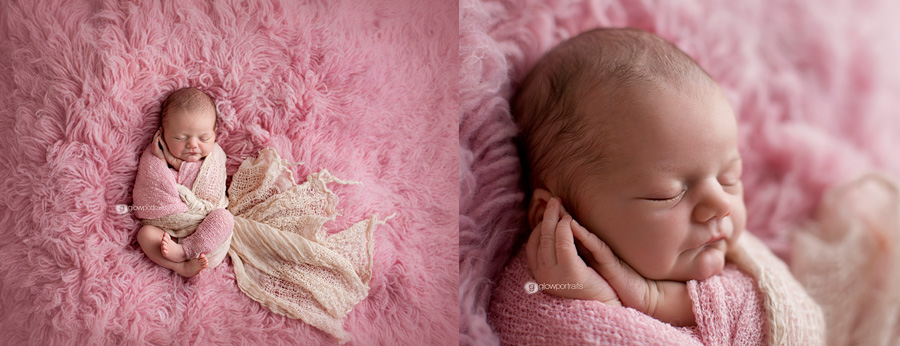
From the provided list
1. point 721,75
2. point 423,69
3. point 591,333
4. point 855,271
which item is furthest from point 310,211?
point 855,271

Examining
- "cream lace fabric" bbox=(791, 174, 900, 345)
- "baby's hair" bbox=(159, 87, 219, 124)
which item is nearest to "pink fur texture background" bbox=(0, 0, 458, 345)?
"baby's hair" bbox=(159, 87, 219, 124)

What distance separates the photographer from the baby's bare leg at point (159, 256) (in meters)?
1.14

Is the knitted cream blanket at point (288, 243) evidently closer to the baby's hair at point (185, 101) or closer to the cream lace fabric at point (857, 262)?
the baby's hair at point (185, 101)

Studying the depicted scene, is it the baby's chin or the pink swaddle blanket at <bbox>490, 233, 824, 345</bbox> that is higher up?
the baby's chin

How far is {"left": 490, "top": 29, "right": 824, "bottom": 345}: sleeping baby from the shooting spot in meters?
0.96

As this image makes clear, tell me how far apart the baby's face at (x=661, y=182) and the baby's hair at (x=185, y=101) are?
0.74m

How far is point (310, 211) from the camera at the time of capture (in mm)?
1238

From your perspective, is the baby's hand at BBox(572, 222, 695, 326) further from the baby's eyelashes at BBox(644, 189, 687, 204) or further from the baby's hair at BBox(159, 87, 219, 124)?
the baby's hair at BBox(159, 87, 219, 124)

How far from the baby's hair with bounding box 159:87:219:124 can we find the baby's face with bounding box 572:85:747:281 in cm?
74

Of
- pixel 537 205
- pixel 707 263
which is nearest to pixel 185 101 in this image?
pixel 537 205

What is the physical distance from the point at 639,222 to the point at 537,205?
0.18 meters

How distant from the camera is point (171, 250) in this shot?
114cm

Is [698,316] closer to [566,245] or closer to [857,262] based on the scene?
[566,245]

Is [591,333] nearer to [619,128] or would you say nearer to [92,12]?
[619,128]
